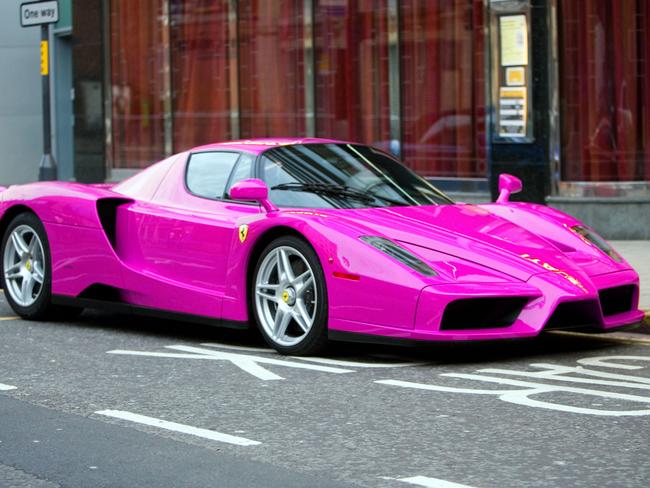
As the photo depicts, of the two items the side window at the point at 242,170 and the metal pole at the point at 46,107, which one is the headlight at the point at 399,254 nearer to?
the side window at the point at 242,170

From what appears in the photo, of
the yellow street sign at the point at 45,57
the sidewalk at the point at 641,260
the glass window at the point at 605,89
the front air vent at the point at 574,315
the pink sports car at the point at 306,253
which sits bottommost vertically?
the sidewalk at the point at 641,260

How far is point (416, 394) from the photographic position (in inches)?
262

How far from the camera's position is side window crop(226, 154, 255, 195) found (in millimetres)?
8672

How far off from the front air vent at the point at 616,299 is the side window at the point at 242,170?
89.8 inches

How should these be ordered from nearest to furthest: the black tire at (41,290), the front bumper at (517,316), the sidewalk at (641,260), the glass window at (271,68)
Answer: the front bumper at (517,316)
the sidewalk at (641,260)
the black tire at (41,290)
the glass window at (271,68)

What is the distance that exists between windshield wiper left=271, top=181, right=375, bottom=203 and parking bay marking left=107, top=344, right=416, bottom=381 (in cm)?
106

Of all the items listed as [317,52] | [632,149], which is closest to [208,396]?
[632,149]

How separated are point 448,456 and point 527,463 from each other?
313mm

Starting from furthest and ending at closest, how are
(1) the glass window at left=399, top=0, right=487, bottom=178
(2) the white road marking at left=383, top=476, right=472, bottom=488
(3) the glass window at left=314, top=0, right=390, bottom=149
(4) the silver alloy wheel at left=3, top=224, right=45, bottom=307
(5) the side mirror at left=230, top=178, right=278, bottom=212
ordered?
1. (3) the glass window at left=314, top=0, right=390, bottom=149
2. (1) the glass window at left=399, top=0, right=487, bottom=178
3. (4) the silver alloy wheel at left=3, top=224, right=45, bottom=307
4. (5) the side mirror at left=230, top=178, right=278, bottom=212
5. (2) the white road marking at left=383, top=476, right=472, bottom=488

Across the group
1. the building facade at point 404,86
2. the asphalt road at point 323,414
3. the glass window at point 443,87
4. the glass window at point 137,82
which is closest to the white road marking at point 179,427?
the asphalt road at point 323,414

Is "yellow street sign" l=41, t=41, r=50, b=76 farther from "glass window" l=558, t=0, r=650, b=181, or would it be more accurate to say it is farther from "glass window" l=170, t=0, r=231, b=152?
"glass window" l=558, t=0, r=650, b=181

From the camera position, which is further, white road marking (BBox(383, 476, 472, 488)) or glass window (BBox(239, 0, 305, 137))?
glass window (BBox(239, 0, 305, 137))

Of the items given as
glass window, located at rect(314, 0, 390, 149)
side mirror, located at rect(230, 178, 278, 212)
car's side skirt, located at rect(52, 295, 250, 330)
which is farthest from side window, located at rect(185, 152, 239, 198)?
glass window, located at rect(314, 0, 390, 149)

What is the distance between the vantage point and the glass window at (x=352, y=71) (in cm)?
A: 1738
